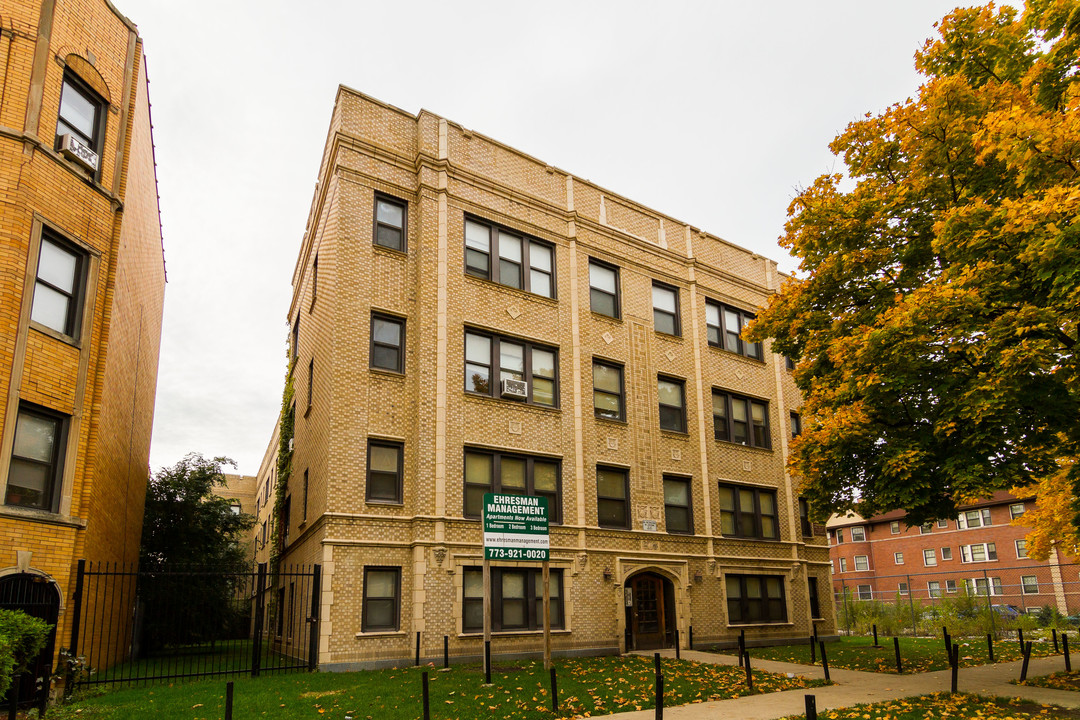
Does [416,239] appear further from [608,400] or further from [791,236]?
[791,236]

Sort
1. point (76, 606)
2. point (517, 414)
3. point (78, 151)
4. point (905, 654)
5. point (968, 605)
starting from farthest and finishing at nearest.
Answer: point (968, 605)
point (517, 414)
point (905, 654)
point (78, 151)
point (76, 606)

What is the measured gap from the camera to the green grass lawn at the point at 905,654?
17453 millimetres

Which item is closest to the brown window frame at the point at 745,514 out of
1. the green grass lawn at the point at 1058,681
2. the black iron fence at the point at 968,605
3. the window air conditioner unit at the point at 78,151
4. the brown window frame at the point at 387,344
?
the black iron fence at the point at 968,605

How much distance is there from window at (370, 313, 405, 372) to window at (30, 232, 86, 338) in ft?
22.3

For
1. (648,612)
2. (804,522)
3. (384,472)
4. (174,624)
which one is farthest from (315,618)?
(804,522)

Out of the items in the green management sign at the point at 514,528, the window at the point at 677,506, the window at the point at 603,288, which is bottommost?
the green management sign at the point at 514,528

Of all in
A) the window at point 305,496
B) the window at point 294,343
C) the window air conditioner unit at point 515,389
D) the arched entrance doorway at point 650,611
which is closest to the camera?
the window air conditioner unit at point 515,389

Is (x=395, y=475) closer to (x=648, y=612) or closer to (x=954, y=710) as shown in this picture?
(x=648, y=612)

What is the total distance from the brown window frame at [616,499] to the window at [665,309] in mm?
5295

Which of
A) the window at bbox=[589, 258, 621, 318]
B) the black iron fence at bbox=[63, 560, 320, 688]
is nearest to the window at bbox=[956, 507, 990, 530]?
the window at bbox=[589, 258, 621, 318]

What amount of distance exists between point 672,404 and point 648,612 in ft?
21.7

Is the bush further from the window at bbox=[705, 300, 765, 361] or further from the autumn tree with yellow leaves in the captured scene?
the window at bbox=[705, 300, 765, 361]

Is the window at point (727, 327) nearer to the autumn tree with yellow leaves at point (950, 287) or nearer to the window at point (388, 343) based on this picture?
the autumn tree with yellow leaves at point (950, 287)

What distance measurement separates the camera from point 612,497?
21750 mm
